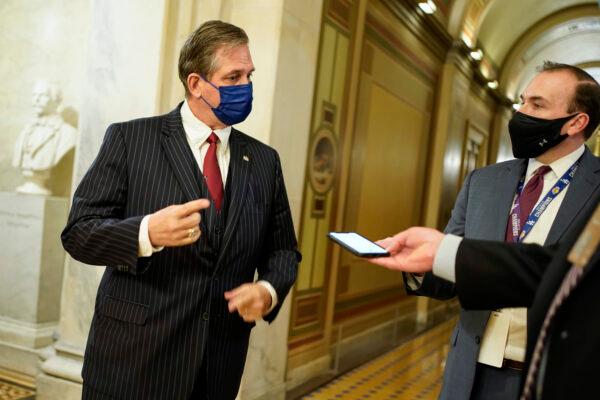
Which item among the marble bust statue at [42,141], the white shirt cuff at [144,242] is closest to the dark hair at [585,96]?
the white shirt cuff at [144,242]

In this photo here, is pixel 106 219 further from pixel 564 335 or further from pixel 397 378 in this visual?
pixel 397 378

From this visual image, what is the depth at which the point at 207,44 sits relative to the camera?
2.05m

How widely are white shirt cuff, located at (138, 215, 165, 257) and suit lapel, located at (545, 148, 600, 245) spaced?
4.40 feet

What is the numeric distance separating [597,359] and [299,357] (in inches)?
180

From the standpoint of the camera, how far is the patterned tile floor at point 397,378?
528cm

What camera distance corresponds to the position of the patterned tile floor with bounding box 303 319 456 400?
208 inches

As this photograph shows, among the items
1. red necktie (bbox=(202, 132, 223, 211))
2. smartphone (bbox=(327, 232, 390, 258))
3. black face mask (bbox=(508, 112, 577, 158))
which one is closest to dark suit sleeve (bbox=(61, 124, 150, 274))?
red necktie (bbox=(202, 132, 223, 211))

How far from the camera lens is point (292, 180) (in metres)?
4.54

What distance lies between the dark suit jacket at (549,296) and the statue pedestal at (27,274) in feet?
14.1

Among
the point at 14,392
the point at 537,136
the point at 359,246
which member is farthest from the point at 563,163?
the point at 14,392

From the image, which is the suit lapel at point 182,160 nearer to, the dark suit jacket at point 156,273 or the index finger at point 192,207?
the dark suit jacket at point 156,273

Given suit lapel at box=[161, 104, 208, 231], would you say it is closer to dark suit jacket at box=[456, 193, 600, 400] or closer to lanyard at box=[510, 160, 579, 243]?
dark suit jacket at box=[456, 193, 600, 400]

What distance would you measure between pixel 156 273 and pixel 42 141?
→ 141 inches

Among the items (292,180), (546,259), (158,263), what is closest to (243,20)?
(292,180)
